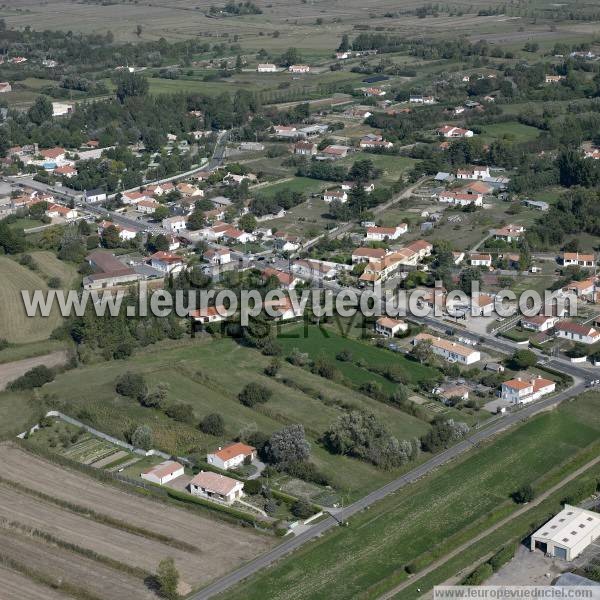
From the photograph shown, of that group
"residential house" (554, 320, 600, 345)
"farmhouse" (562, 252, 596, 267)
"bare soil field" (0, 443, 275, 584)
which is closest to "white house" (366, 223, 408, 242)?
"farmhouse" (562, 252, 596, 267)

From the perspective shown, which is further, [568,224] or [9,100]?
[9,100]

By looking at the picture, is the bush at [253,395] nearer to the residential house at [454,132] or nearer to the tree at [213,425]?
the tree at [213,425]

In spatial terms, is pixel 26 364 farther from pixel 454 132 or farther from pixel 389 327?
pixel 454 132

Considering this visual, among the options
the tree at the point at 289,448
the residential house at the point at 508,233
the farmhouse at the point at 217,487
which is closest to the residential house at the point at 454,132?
the residential house at the point at 508,233

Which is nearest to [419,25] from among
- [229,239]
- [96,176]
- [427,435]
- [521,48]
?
[521,48]

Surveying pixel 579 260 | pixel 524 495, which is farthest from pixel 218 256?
pixel 524 495

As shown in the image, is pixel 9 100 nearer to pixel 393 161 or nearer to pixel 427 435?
pixel 393 161
